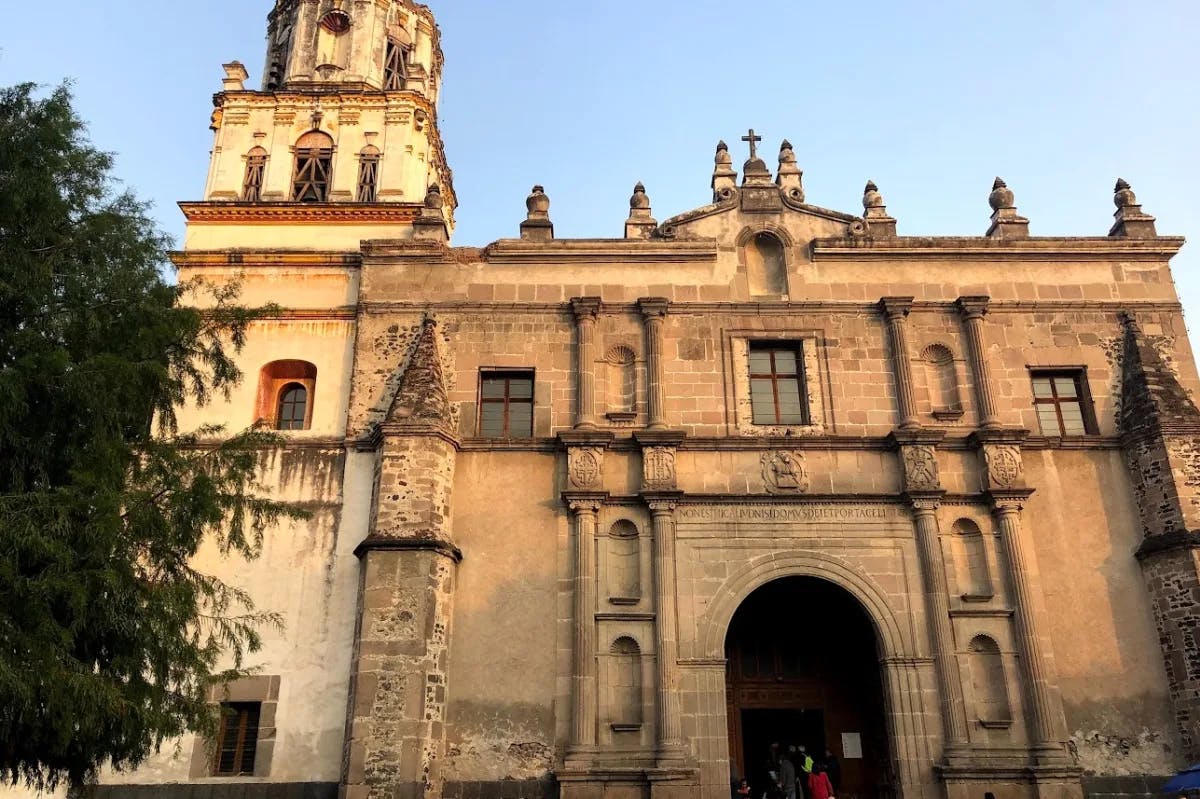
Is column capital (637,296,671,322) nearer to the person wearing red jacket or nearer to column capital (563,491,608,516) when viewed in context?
column capital (563,491,608,516)

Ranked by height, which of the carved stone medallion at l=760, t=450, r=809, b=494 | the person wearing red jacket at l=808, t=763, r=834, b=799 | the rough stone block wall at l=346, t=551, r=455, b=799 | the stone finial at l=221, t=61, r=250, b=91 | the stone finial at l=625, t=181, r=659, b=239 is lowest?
the person wearing red jacket at l=808, t=763, r=834, b=799

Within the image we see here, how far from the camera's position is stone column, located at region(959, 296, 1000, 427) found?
738 inches

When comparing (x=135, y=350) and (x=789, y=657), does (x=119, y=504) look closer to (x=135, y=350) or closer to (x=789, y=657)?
(x=135, y=350)

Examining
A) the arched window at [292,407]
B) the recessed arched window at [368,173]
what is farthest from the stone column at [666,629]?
the recessed arched window at [368,173]

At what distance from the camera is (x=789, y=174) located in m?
23.1

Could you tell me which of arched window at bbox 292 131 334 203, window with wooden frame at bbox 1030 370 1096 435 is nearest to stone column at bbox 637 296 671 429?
window with wooden frame at bbox 1030 370 1096 435

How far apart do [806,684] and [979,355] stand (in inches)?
279

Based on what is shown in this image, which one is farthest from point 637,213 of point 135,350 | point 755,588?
point 135,350

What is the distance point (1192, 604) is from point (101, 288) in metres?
17.5

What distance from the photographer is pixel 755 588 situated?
17500 millimetres

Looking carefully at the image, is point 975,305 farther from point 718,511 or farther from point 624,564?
point 624,564

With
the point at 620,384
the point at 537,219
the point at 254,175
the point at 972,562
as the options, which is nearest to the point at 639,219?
the point at 537,219

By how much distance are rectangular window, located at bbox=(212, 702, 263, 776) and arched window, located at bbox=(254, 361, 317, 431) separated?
17.3 ft

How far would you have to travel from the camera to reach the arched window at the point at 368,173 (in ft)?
81.6
